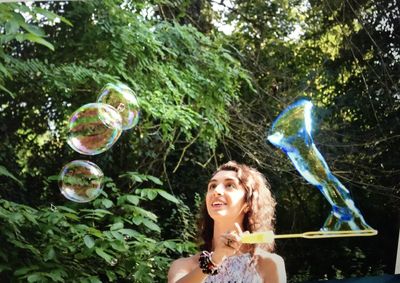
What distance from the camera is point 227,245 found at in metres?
2.51

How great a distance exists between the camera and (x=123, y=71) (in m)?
3.32

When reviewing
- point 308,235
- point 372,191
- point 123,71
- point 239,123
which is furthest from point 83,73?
point 372,191

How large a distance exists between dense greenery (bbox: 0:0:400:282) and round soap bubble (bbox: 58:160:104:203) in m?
0.22

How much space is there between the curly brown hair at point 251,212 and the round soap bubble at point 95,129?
0.51 meters

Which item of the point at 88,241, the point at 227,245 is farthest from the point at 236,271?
the point at 88,241

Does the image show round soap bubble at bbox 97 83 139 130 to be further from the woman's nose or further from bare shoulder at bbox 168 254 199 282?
bare shoulder at bbox 168 254 199 282

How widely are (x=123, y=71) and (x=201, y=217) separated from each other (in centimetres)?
75

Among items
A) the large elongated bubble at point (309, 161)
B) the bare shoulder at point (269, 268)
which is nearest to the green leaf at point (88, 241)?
the bare shoulder at point (269, 268)

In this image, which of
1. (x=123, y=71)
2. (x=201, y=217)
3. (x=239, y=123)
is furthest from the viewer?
(x=239, y=123)

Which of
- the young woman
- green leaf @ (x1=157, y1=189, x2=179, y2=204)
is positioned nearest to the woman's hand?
the young woman

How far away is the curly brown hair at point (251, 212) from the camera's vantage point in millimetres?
2930

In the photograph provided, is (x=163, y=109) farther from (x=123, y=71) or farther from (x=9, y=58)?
(x=9, y=58)

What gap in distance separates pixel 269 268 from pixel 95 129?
2.76 feet

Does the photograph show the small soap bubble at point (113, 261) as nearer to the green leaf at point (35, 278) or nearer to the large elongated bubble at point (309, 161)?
the green leaf at point (35, 278)
